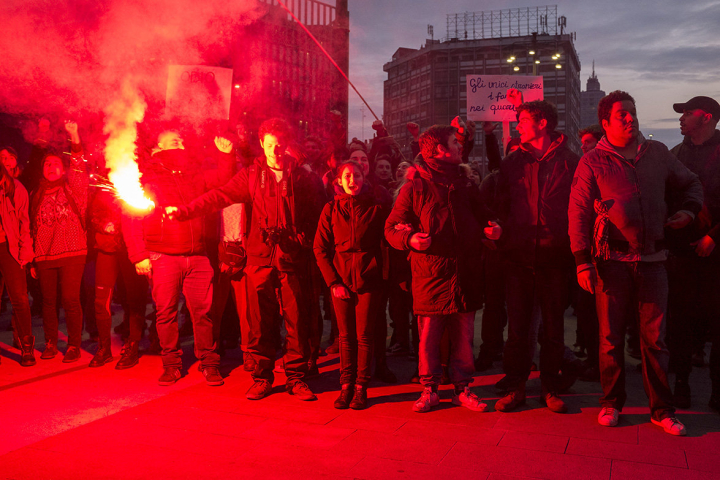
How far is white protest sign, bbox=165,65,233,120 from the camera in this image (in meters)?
6.35

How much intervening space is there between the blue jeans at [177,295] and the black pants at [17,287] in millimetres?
1797

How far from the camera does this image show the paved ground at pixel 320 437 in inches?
141

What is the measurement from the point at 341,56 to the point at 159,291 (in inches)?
897

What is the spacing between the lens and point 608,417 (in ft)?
14.1

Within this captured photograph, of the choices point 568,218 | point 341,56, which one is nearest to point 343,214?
point 568,218

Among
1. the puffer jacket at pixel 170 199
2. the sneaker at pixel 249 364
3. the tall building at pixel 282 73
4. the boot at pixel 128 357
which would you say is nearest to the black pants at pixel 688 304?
the sneaker at pixel 249 364

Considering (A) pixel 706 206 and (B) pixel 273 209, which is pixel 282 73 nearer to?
(B) pixel 273 209

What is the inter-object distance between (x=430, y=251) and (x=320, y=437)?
1.65 m

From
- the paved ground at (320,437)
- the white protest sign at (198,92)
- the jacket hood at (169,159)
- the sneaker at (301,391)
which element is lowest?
the paved ground at (320,437)

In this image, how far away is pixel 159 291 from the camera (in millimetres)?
5699

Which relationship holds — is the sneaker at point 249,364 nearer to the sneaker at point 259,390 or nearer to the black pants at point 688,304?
the sneaker at point 259,390

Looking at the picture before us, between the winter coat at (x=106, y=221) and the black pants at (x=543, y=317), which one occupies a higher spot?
the winter coat at (x=106, y=221)

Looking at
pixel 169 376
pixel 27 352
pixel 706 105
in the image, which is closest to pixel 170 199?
pixel 169 376

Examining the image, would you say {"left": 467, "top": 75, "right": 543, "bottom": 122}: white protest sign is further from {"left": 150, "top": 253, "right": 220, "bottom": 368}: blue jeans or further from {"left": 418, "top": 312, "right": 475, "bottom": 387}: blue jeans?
{"left": 150, "top": 253, "right": 220, "bottom": 368}: blue jeans
